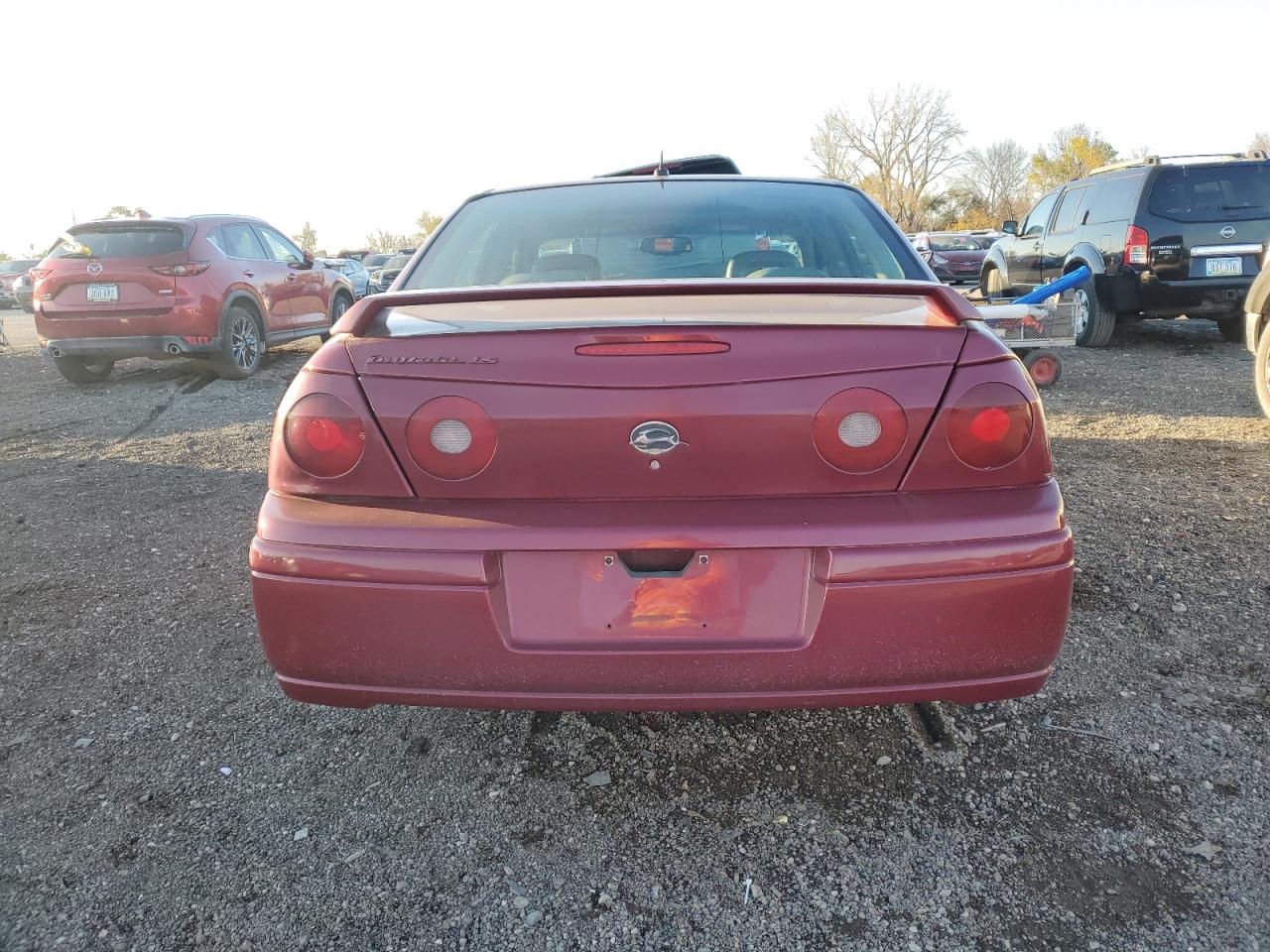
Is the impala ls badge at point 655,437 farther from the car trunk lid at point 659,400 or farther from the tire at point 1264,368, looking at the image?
the tire at point 1264,368

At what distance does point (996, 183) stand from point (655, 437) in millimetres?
80417

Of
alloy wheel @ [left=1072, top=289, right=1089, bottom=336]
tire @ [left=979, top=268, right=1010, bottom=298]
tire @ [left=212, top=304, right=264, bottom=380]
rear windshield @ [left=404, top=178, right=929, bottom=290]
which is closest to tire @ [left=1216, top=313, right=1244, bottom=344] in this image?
alloy wheel @ [left=1072, top=289, right=1089, bottom=336]

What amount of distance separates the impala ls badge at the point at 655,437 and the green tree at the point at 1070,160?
219ft

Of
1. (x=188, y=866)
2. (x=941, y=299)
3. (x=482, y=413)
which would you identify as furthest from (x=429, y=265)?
(x=188, y=866)

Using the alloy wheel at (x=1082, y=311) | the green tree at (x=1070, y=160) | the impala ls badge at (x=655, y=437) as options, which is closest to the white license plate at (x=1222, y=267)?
the alloy wheel at (x=1082, y=311)

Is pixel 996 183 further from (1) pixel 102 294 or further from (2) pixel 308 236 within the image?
(1) pixel 102 294

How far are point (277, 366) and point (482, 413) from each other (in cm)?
917

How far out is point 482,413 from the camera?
1747 millimetres

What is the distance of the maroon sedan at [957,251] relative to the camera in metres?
22.0

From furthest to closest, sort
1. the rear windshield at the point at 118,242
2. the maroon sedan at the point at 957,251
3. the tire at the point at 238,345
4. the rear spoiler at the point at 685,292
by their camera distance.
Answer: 1. the maroon sedan at the point at 957,251
2. the tire at the point at 238,345
3. the rear windshield at the point at 118,242
4. the rear spoiler at the point at 685,292

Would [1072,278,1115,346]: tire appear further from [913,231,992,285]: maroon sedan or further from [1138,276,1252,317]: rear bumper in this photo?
[913,231,992,285]: maroon sedan

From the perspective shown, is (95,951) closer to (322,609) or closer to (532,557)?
(322,609)

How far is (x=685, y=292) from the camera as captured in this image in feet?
6.24

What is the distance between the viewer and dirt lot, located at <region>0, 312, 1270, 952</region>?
1727 millimetres
